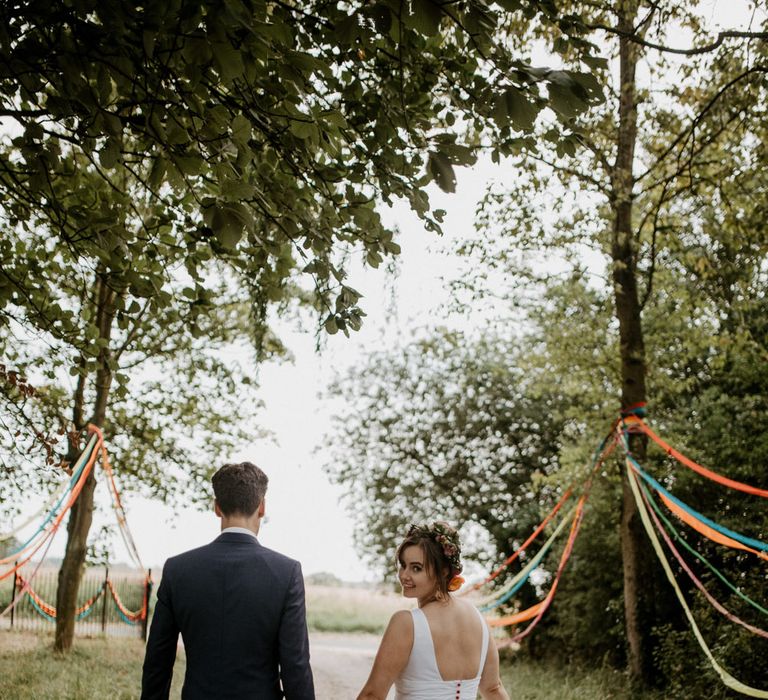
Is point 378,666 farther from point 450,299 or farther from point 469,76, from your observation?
point 450,299

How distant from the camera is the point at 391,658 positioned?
3412 mm

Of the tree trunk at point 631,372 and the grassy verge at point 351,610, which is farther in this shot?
the grassy verge at point 351,610

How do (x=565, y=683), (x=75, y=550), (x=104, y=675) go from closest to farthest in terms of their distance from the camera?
(x=104, y=675)
(x=565, y=683)
(x=75, y=550)

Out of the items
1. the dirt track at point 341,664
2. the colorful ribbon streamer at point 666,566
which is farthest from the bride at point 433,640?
the dirt track at point 341,664

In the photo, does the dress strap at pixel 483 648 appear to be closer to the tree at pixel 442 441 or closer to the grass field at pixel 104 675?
the grass field at pixel 104 675

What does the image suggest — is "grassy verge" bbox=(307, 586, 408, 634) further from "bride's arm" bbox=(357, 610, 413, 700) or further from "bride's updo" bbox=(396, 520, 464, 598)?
"bride's arm" bbox=(357, 610, 413, 700)

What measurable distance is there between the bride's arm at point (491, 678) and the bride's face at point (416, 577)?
1.23 feet

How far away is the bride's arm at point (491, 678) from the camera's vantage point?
12.0 ft

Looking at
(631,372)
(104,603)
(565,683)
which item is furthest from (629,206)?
(104,603)

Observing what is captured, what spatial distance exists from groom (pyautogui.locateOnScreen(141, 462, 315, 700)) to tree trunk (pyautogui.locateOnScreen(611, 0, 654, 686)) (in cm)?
790

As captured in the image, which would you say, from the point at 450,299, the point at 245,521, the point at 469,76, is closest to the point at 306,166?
the point at 469,76

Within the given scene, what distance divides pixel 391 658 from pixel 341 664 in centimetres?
1242

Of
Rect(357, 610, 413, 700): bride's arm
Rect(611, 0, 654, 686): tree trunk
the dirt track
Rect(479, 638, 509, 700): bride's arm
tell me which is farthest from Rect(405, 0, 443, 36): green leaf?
the dirt track

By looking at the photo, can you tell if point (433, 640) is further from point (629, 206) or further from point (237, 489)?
point (629, 206)
